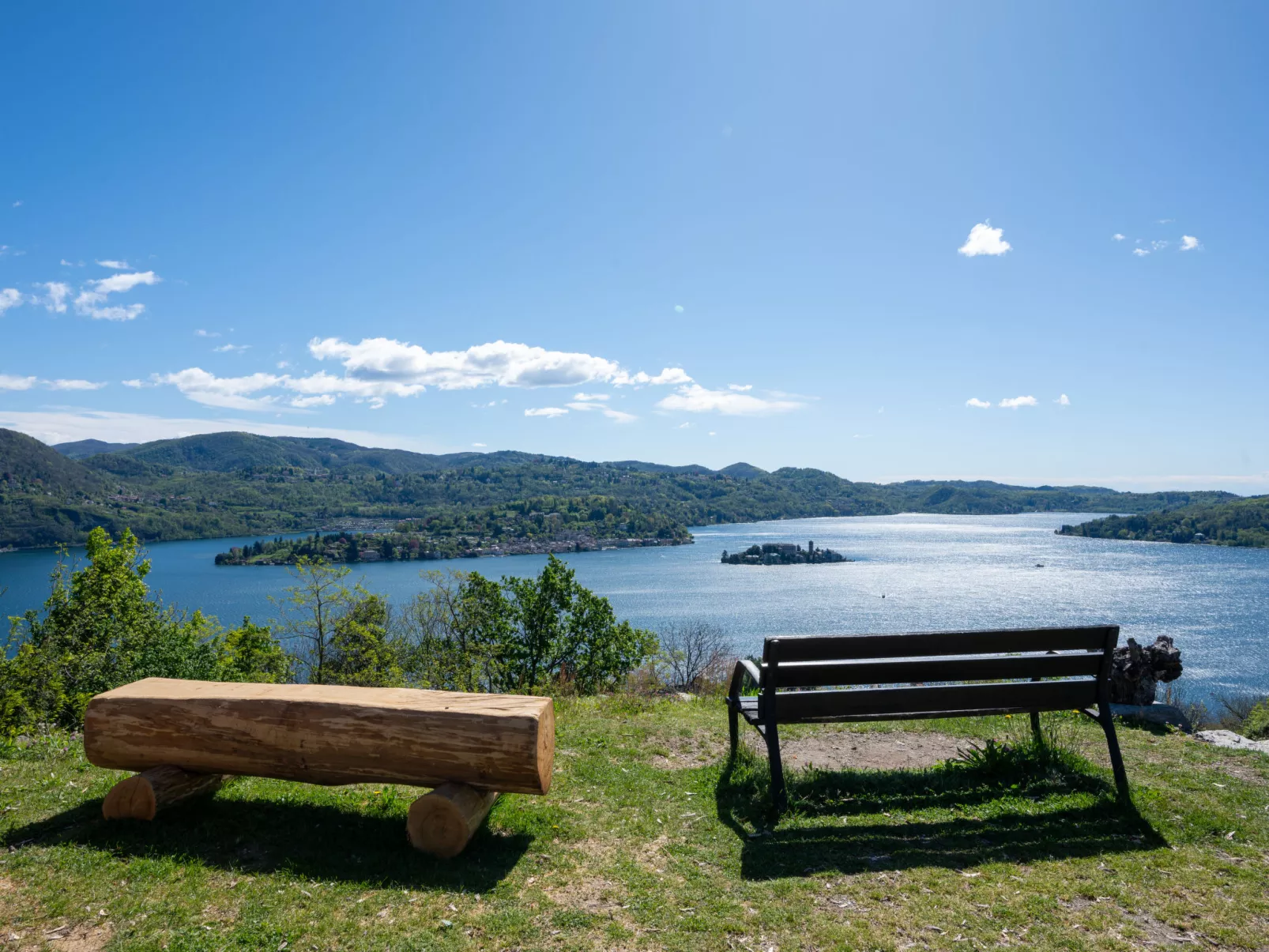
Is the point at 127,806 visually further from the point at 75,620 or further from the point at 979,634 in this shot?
the point at 75,620

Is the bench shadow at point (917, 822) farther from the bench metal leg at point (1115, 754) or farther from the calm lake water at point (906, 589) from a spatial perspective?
the calm lake water at point (906, 589)

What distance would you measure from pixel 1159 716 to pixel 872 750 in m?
3.63

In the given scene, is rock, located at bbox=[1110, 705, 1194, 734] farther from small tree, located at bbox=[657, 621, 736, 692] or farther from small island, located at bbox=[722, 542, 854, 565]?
small island, located at bbox=[722, 542, 854, 565]

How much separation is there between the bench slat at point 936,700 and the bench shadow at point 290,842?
223 cm

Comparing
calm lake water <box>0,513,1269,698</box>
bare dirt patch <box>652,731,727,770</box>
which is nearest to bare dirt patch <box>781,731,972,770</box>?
bare dirt patch <box>652,731,727,770</box>

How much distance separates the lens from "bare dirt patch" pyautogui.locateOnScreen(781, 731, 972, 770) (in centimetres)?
640

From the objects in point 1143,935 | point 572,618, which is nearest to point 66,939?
point 1143,935

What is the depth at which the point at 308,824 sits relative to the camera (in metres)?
4.88

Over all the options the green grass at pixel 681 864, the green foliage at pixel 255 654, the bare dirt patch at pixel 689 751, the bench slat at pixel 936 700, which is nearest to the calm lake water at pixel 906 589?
the green foliage at pixel 255 654

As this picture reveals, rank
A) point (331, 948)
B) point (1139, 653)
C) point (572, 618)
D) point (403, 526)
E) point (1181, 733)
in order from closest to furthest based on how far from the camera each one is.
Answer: point (331, 948) < point (1181, 733) < point (1139, 653) < point (572, 618) < point (403, 526)

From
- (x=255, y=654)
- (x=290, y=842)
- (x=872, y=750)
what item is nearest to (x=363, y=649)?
(x=255, y=654)

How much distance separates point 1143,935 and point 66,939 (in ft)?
18.1

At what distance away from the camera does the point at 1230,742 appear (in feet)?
22.9

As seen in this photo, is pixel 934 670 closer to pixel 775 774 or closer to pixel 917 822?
pixel 917 822
